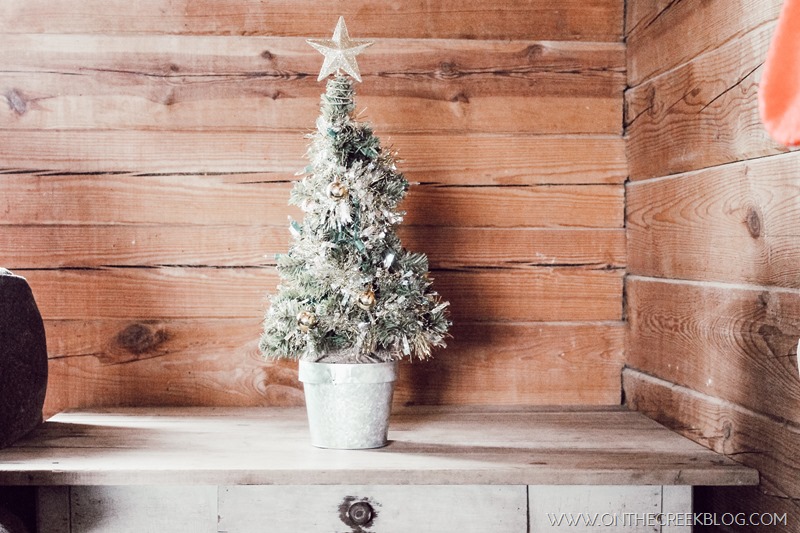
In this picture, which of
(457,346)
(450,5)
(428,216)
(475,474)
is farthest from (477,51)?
(475,474)

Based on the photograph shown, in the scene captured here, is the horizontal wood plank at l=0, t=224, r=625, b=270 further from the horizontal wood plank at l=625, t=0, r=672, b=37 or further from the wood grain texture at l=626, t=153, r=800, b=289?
the horizontal wood plank at l=625, t=0, r=672, b=37

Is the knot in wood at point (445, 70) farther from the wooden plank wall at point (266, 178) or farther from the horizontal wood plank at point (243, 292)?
the horizontal wood plank at point (243, 292)

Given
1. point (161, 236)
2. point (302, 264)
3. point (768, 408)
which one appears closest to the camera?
point (768, 408)

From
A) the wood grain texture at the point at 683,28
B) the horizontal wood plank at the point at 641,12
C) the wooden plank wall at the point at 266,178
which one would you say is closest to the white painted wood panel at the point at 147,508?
the wooden plank wall at the point at 266,178

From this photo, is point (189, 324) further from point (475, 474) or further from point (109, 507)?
point (475, 474)

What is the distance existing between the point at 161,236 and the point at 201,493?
72cm

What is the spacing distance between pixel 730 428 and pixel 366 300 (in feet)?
2.27

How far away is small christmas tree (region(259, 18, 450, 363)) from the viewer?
1411 mm

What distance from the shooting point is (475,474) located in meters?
1.24

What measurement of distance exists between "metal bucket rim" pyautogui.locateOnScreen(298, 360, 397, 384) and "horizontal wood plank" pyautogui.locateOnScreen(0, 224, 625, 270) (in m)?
0.44

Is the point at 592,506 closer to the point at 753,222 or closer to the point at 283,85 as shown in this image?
the point at 753,222

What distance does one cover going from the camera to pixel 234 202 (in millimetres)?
1783

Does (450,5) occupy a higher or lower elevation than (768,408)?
higher

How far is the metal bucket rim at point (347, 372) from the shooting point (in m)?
1.38
